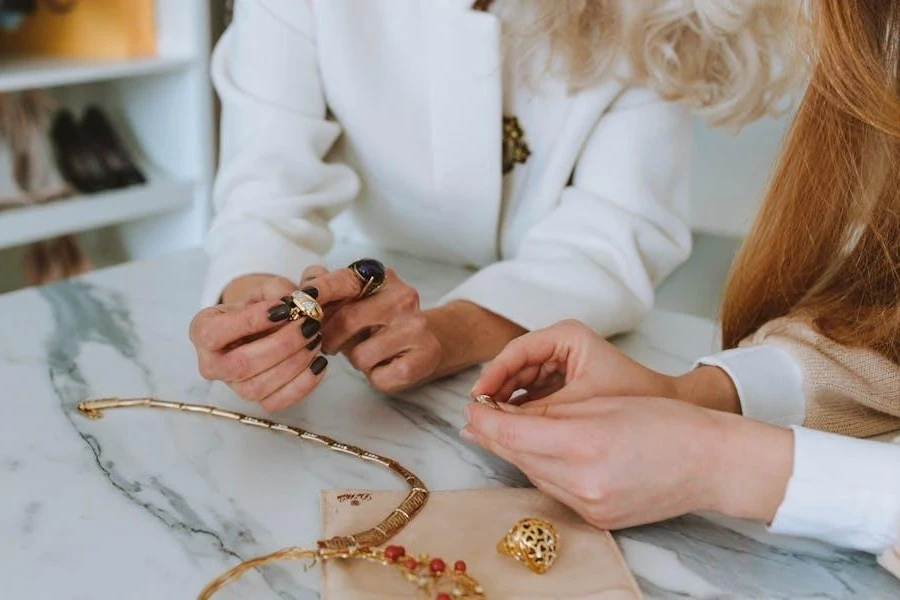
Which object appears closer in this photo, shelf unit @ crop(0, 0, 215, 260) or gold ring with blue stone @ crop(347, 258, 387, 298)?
gold ring with blue stone @ crop(347, 258, 387, 298)

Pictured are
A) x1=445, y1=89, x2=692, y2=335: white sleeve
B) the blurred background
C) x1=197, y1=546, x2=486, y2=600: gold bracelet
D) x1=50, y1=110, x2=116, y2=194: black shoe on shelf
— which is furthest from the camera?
x1=50, y1=110, x2=116, y2=194: black shoe on shelf

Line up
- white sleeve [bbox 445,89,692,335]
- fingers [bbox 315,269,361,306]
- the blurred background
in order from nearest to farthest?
fingers [bbox 315,269,361,306], white sleeve [bbox 445,89,692,335], the blurred background

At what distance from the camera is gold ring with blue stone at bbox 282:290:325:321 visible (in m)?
0.86

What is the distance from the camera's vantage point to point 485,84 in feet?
3.80

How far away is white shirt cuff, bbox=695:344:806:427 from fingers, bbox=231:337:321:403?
1.09ft

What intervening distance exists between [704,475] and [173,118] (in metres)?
1.74

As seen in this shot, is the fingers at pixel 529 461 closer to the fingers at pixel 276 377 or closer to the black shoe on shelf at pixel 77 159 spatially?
the fingers at pixel 276 377

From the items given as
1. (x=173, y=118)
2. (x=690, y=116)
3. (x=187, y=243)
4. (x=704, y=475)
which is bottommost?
(x=187, y=243)

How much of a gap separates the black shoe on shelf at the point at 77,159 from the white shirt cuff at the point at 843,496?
1.70m

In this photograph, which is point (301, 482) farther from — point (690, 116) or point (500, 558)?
point (690, 116)

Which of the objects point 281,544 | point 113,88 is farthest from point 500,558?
point 113,88

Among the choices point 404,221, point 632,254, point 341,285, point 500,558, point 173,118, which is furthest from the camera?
point 173,118

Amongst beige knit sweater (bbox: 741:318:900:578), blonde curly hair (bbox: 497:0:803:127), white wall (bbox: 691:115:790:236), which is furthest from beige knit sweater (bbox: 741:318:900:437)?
white wall (bbox: 691:115:790:236)

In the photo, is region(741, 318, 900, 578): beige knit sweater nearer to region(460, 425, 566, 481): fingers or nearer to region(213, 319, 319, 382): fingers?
region(460, 425, 566, 481): fingers
